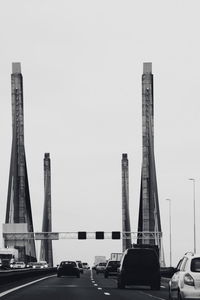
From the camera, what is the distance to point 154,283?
133 ft

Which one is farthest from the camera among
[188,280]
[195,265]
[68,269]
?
[68,269]

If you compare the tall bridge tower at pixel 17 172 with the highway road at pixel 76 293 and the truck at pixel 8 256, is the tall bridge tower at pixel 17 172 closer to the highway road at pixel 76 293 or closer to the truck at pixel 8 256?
the truck at pixel 8 256

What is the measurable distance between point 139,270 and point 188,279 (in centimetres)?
1704

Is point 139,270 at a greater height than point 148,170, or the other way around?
point 148,170

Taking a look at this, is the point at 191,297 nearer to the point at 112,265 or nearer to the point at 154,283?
the point at 154,283

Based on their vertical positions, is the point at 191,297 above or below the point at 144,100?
below

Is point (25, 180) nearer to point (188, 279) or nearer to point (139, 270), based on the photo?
point (139, 270)

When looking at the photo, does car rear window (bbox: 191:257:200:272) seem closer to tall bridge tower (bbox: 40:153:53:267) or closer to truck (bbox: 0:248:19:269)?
truck (bbox: 0:248:19:269)

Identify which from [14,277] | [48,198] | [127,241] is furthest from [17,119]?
[14,277]

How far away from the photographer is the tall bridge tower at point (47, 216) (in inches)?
6752

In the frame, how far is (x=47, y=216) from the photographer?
173125 millimetres

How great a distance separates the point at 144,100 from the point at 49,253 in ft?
180

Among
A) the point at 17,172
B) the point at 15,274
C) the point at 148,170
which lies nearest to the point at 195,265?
the point at 15,274

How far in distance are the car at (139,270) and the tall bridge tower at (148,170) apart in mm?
88690
